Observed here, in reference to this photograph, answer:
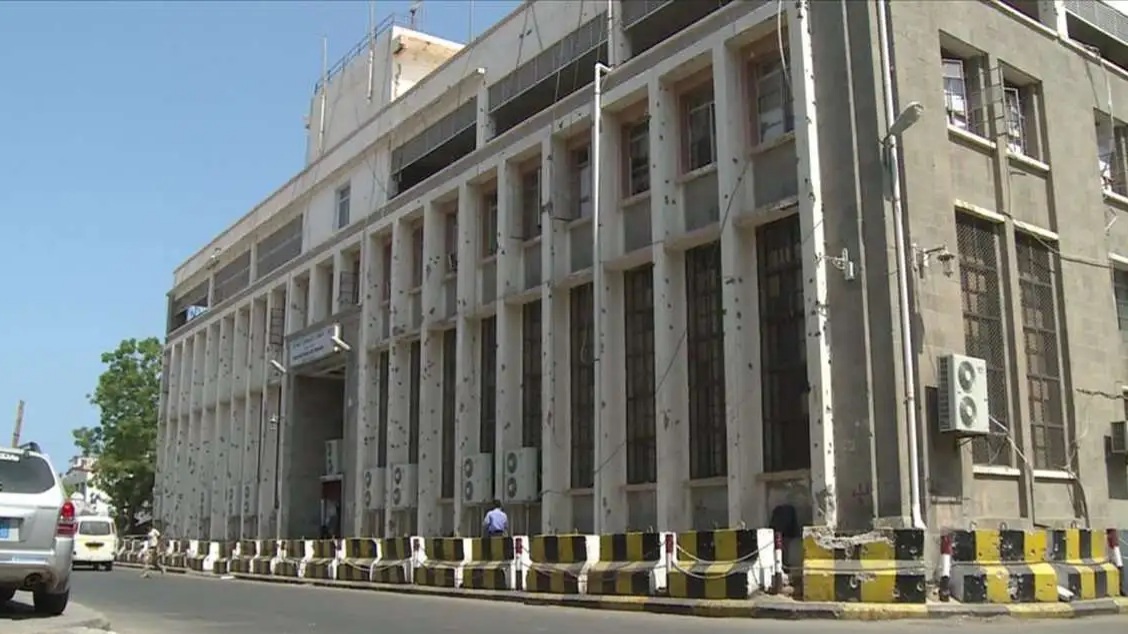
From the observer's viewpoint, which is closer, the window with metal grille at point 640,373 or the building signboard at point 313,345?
the window with metal grille at point 640,373

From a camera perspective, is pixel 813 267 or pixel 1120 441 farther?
pixel 1120 441

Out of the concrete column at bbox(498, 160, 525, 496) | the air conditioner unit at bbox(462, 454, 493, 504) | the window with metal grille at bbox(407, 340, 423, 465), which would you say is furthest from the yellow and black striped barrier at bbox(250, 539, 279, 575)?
the concrete column at bbox(498, 160, 525, 496)

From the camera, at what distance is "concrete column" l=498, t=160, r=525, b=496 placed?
2234 cm

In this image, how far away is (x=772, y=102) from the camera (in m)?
17.6

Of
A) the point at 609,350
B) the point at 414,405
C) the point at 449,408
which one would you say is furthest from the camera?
the point at 414,405

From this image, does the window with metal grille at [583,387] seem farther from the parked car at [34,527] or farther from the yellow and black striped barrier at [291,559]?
the yellow and black striped barrier at [291,559]

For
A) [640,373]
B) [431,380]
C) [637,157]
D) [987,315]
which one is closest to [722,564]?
[640,373]

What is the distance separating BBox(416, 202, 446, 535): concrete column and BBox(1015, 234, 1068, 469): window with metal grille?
43.7 feet

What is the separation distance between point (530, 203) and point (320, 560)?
34.9ft

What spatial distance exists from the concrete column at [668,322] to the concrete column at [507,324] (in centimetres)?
487

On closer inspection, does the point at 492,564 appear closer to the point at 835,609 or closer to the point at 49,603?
the point at 835,609

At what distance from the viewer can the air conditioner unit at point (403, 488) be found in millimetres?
25781

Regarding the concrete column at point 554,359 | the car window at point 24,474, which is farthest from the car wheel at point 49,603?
the concrete column at point 554,359

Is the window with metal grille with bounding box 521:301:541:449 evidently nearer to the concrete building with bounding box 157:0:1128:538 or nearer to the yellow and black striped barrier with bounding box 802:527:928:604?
the concrete building with bounding box 157:0:1128:538
